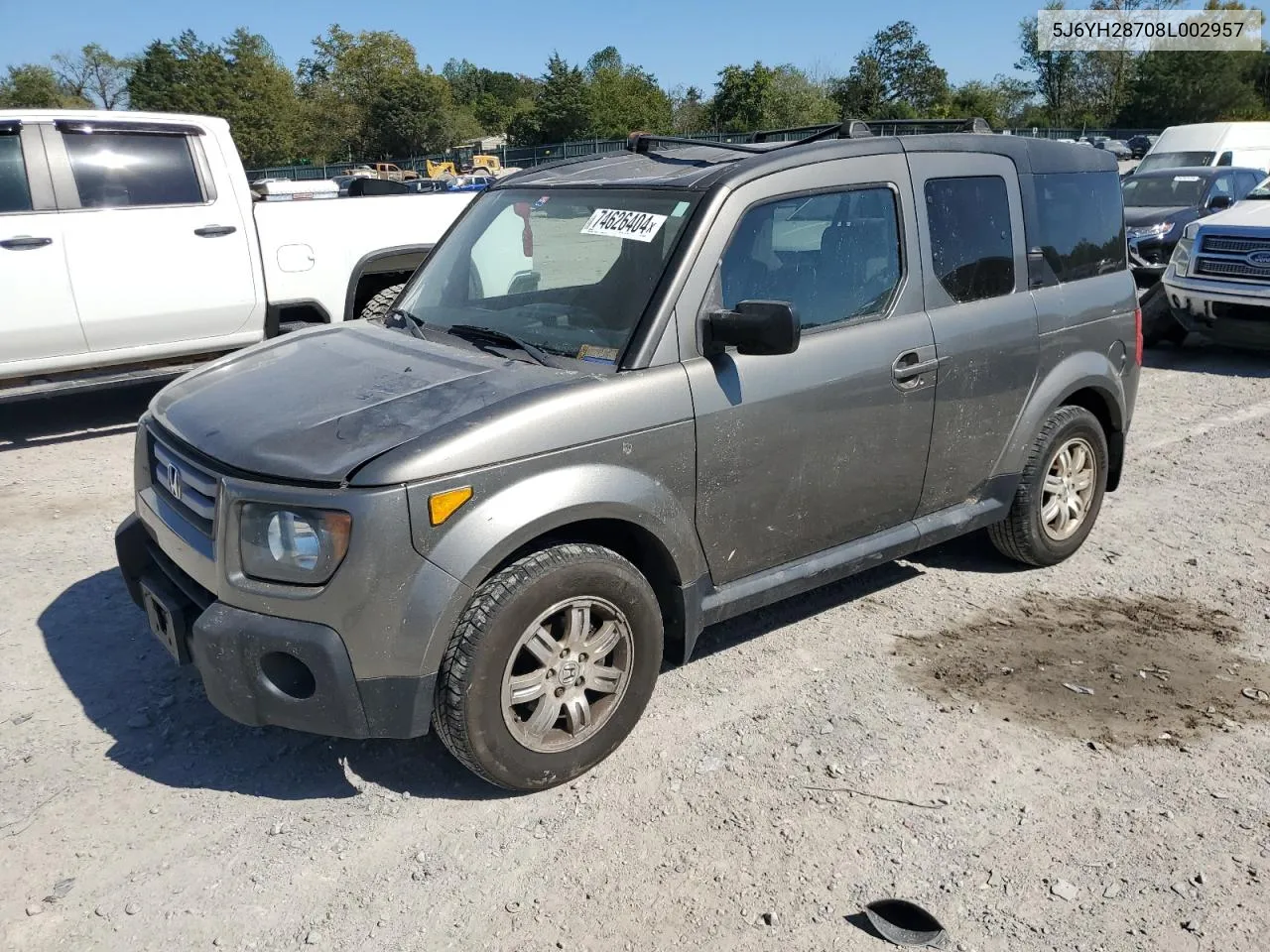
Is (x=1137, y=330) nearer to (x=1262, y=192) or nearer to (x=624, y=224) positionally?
(x=624, y=224)

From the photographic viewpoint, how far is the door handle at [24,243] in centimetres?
667

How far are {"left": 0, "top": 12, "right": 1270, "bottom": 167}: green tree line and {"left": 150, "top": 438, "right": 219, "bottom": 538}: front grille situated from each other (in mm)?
55378

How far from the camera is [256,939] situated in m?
2.72

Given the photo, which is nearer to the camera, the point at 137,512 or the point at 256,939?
the point at 256,939

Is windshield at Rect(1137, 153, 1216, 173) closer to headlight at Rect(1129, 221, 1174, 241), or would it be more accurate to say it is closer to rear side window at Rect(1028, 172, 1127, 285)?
headlight at Rect(1129, 221, 1174, 241)

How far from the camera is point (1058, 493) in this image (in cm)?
495

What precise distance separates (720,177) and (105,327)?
5132mm

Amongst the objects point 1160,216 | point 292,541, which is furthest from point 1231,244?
point 292,541

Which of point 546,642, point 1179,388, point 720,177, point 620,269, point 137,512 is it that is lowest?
point 1179,388

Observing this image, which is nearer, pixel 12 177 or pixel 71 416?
pixel 12 177

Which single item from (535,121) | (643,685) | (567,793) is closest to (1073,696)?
(643,685)

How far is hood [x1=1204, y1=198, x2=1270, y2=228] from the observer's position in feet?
31.8

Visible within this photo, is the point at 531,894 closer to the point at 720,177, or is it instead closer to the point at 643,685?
the point at 643,685

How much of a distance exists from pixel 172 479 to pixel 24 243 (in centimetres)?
433
